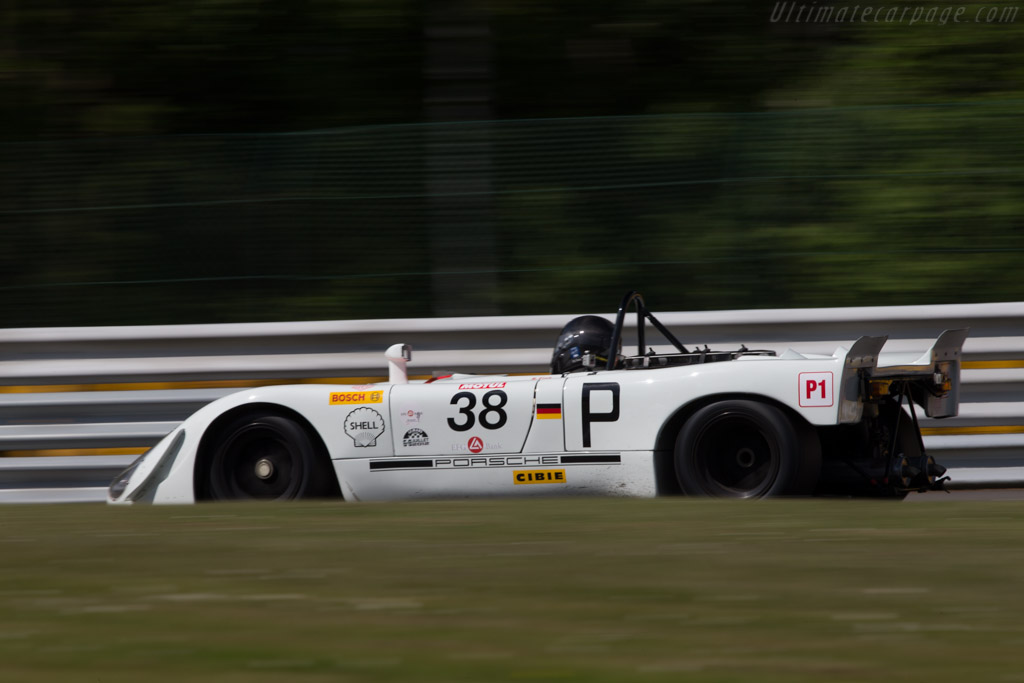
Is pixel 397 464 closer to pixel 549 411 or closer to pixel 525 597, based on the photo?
pixel 549 411

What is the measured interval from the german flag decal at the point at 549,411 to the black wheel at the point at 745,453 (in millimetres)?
570

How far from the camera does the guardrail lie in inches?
284

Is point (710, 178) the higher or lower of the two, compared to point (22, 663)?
higher

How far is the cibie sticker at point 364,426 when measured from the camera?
618 cm

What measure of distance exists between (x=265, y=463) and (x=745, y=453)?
7.68 ft

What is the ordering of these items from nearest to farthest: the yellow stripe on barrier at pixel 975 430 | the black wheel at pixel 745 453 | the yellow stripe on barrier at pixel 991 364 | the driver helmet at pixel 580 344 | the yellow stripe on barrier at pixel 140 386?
1. the black wheel at pixel 745 453
2. the driver helmet at pixel 580 344
3. the yellow stripe on barrier at pixel 975 430
4. the yellow stripe on barrier at pixel 991 364
5. the yellow stripe on barrier at pixel 140 386

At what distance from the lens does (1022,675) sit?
2.67 metres

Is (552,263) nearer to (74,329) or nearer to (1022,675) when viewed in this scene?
(74,329)

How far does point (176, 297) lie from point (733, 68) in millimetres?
5170

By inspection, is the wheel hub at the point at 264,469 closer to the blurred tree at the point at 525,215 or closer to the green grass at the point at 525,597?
the blurred tree at the point at 525,215

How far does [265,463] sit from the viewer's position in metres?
6.34

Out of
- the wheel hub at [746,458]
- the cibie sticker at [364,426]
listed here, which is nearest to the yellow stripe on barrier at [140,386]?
the cibie sticker at [364,426]

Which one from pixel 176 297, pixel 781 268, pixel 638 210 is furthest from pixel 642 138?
pixel 176 297

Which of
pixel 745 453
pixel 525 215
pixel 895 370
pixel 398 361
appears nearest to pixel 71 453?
pixel 398 361
